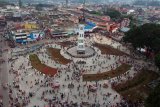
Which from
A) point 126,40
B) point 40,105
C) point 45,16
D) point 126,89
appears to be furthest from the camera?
point 45,16

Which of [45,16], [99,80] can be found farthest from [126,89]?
[45,16]

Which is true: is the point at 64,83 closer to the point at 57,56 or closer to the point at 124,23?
the point at 57,56

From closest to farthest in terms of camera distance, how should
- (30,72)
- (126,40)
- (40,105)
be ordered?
(40,105)
(30,72)
(126,40)

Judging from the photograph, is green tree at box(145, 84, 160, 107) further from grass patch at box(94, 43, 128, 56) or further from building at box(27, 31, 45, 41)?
building at box(27, 31, 45, 41)

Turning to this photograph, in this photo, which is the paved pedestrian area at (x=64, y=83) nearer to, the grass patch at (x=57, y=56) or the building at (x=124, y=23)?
the grass patch at (x=57, y=56)

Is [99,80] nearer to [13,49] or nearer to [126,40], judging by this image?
[126,40]

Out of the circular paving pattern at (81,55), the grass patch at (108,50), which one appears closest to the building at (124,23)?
the grass patch at (108,50)
